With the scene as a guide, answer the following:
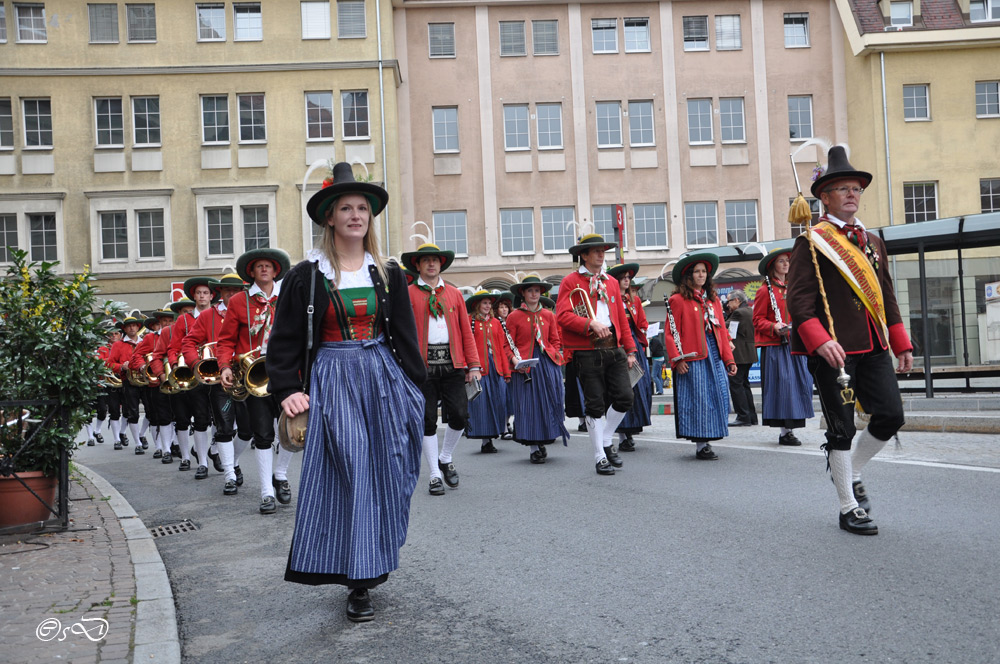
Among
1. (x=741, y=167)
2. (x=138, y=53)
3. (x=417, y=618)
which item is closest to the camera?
(x=417, y=618)

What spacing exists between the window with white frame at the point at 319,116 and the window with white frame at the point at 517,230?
6944 millimetres

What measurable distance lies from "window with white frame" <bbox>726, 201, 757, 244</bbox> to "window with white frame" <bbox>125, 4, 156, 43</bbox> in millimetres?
21601

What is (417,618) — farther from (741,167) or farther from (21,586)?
(741,167)

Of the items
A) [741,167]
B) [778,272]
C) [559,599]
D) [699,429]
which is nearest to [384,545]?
[559,599]

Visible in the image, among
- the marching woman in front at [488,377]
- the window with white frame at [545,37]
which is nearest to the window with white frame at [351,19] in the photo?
the window with white frame at [545,37]

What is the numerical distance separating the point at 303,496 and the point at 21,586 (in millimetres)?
1953

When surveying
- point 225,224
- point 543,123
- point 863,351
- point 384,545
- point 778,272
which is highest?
point 543,123

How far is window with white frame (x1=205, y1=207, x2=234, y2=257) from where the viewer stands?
36.7m

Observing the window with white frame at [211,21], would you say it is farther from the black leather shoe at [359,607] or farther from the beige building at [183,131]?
the black leather shoe at [359,607]

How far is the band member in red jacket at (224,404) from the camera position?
31.6 feet

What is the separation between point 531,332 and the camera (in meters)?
12.5

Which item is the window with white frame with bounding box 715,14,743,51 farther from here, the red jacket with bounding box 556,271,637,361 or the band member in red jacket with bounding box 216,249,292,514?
the band member in red jacket with bounding box 216,249,292,514

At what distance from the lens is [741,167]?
3872 cm

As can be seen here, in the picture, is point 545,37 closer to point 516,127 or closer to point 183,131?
point 516,127
